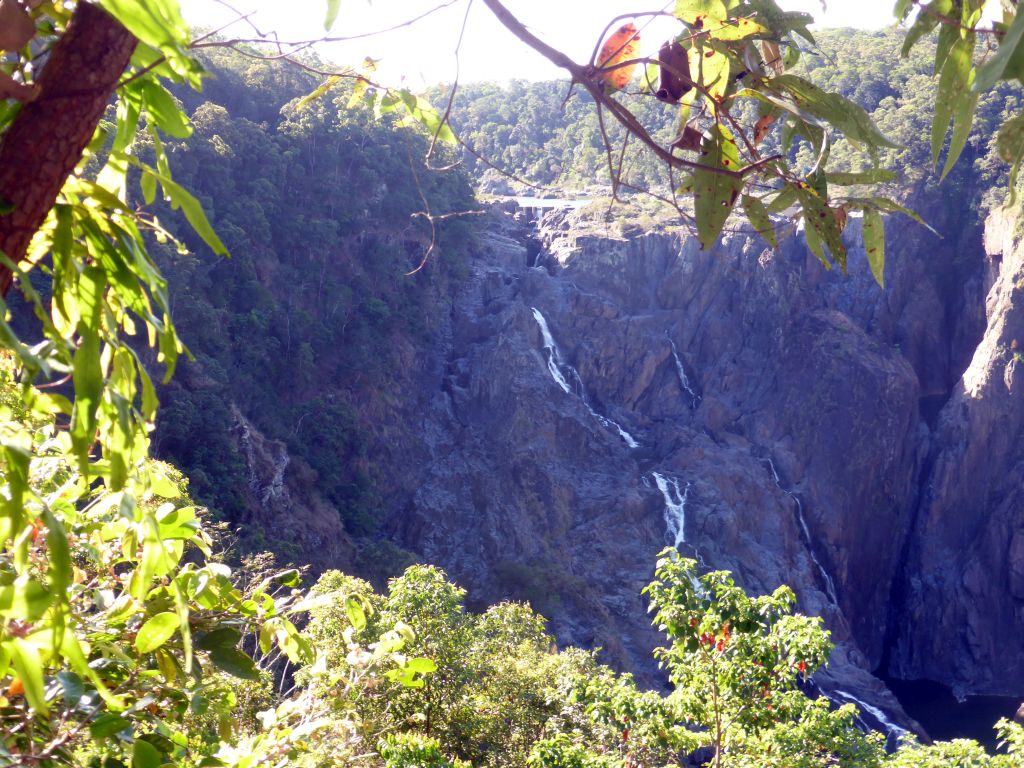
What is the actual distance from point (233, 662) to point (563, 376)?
52.2ft

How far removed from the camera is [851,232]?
17.1m

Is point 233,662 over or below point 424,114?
below

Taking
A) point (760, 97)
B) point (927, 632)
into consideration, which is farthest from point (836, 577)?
point (760, 97)

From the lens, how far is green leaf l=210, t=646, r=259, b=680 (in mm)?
879

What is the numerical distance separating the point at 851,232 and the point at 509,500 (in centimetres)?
845

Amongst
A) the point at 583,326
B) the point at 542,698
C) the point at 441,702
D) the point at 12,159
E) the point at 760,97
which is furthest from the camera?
the point at 583,326

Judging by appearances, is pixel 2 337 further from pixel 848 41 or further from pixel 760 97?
pixel 848 41

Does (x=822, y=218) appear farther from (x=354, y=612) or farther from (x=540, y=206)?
(x=540, y=206)

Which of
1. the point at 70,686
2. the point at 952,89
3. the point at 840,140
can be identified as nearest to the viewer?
the point at 70,686

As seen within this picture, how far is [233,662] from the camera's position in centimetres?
89

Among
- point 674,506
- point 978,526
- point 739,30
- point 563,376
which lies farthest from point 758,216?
point 978,526

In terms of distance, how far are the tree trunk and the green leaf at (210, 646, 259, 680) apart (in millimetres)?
424

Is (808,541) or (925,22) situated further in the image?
(808,541)

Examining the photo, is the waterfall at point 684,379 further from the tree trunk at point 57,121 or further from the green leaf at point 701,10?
the tree trunk at point 57,121
